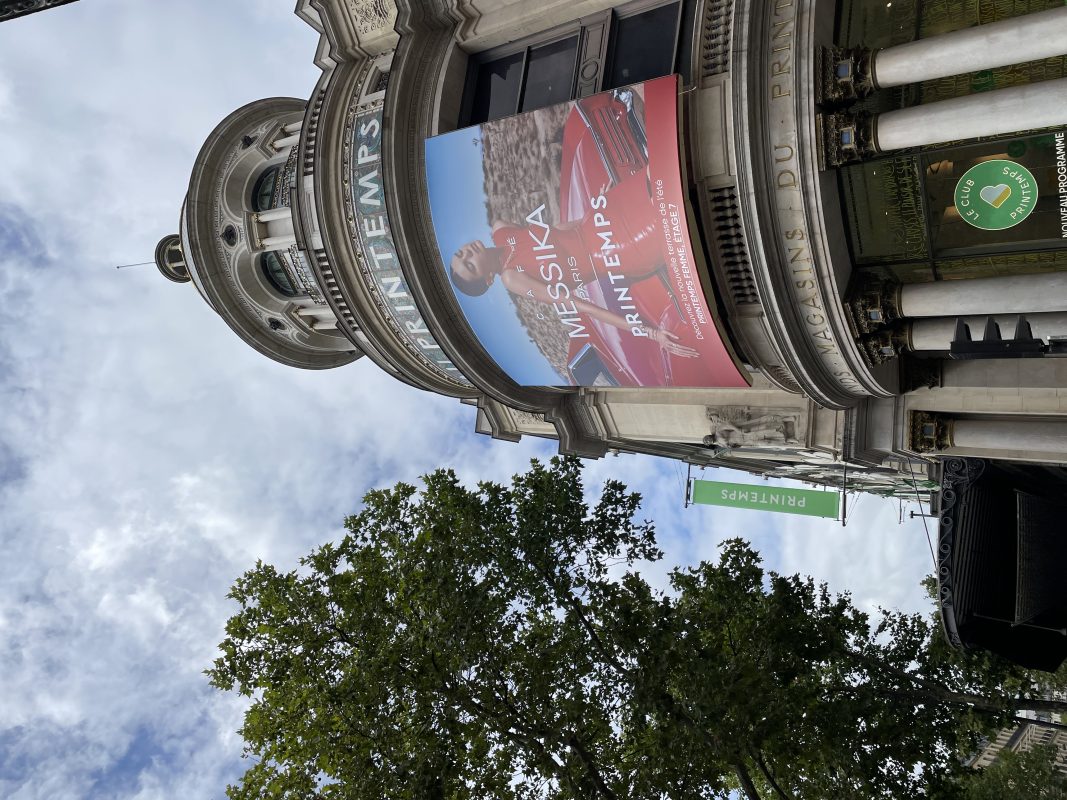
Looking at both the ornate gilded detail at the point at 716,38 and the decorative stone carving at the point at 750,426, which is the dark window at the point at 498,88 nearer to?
the ornate gilded detail at the point at 716,38

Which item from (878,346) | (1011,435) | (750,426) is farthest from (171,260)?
(1011,435)

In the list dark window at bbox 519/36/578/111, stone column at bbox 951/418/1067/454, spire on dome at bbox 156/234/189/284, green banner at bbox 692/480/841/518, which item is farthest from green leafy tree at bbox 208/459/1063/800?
spire on dome at bbox 156/234/189/284

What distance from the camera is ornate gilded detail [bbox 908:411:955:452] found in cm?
1492

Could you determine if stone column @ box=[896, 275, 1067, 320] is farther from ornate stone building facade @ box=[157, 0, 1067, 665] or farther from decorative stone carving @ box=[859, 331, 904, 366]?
decorative stone carving @ box=[859, 331, 904, 366]

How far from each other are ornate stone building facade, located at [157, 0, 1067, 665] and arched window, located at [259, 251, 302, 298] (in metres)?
0.07

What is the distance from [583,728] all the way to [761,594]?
201 inches

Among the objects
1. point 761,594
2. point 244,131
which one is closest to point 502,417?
point 761,594

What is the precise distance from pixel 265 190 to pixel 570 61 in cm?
1023

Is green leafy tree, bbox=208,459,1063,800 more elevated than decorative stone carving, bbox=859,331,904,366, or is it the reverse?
decorative stone carving, bbox=859,331,904,366

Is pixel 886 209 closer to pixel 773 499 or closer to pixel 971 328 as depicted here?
pixel 971 328

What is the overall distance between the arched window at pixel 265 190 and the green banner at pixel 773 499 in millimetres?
14651

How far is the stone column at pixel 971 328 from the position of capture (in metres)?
12.0

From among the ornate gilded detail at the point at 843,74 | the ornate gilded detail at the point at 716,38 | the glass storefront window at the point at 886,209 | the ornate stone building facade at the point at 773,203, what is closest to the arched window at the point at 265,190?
the ornate stone building facade at the point at 773,203

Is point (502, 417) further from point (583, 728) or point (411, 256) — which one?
point (583, 728)
